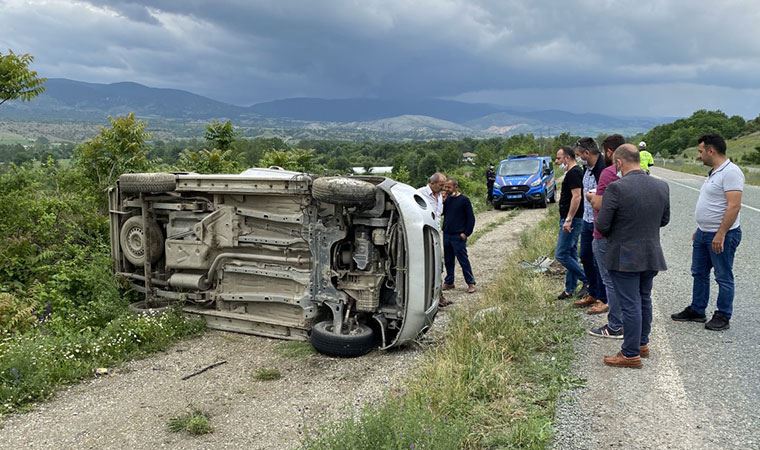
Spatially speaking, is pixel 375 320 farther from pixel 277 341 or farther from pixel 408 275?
pixel 277 341

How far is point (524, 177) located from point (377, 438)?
1910 centimetres

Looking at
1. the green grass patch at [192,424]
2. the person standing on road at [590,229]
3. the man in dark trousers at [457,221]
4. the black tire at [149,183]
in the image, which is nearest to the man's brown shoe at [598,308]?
the person standing on road at [590,229]

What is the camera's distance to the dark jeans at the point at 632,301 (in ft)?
15.6

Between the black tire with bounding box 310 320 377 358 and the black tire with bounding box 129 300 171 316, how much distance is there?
2.23m

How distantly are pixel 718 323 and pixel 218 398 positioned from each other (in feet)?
16.3

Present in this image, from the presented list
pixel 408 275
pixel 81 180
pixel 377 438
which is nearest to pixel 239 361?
pixel 408 275

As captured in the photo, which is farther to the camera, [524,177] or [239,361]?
[524,177]

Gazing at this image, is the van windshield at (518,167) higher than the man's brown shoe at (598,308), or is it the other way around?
the van windshield at (518,167)

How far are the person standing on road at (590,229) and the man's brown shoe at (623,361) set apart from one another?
5.42 feet

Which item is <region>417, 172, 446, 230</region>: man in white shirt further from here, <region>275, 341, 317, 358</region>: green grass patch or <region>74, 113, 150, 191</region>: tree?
<region>74, 113, 150, 191</region>: tree

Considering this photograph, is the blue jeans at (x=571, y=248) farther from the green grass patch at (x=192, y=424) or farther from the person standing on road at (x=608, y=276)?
the green grass patch at (x=192, y=424)

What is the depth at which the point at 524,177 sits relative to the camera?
21.5 m

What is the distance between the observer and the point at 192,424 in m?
4.61

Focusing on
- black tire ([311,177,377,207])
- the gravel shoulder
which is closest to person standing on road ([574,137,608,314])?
the gravel shoulder
